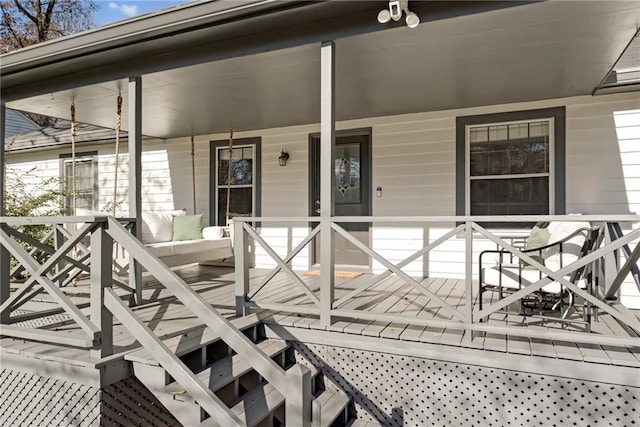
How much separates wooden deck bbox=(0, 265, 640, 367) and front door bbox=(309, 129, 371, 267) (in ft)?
3.01

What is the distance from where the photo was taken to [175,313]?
3.75 m

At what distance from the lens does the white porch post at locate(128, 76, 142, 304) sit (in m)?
3.98

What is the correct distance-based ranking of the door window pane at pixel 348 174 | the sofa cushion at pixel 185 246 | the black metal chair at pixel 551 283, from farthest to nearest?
the door window pane at pixel 348 174
the sofa cushion at pixel 185 246
the black metal chair at pixel 551 283

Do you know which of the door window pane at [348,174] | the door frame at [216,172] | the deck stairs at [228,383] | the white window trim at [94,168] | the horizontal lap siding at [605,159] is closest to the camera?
the deck stairs at [228,383]

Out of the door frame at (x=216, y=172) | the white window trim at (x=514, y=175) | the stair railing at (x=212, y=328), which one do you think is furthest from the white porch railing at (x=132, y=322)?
the white window trim at (x=514, y=175)

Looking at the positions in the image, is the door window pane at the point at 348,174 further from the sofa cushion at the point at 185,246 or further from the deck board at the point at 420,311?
the sofa cushion at the point at 185,246

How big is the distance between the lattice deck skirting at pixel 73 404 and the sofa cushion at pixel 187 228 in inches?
141

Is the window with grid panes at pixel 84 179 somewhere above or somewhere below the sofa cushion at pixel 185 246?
above

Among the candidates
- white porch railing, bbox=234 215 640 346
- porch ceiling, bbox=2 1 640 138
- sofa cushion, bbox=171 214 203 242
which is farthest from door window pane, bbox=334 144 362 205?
white porch railing, bbox=234 215 640 346

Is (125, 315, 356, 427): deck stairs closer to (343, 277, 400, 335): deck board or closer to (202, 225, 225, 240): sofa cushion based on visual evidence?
(343, 277, 400, 335): deck board

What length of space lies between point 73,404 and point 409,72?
3.75 metres

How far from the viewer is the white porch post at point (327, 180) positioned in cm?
318

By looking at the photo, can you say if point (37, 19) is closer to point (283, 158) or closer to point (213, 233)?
point (213, 233)

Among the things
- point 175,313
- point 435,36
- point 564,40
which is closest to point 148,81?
point 175,313
